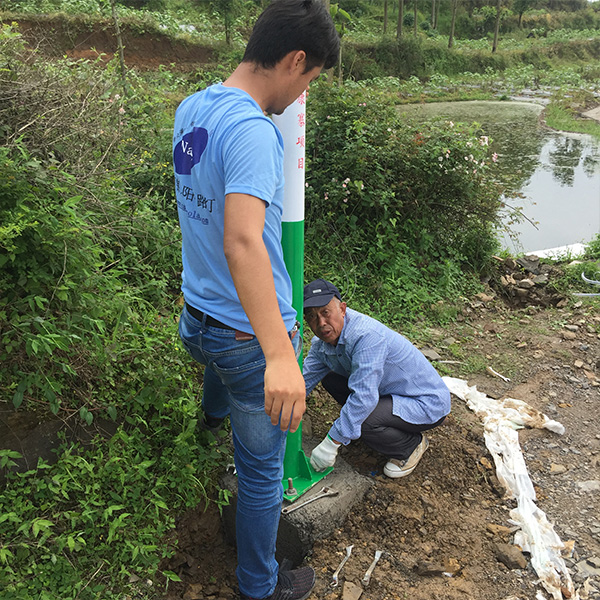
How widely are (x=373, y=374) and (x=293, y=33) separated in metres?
1.46

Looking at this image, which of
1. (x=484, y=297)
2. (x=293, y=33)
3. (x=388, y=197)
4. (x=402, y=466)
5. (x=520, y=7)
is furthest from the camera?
(x=520, y=7)

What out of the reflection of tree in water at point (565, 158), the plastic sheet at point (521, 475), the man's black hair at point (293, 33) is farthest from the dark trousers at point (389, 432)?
the reflection of tree in water at point (565, 158)

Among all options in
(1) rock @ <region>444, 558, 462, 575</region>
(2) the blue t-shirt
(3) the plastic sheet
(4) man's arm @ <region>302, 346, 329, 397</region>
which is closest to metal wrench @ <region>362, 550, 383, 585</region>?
(1) rock @ <region>444, 558, 462, 575</region>

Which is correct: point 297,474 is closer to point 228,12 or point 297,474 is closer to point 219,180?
point 219,180

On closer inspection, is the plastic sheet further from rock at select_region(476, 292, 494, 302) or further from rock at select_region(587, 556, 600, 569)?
rock at select_region(476, 292, 494, 302)

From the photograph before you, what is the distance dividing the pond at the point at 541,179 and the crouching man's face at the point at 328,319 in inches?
135

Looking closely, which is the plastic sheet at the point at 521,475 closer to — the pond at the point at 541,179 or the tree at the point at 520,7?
the pond at the point at 541,179

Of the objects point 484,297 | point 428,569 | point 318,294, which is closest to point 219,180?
point 318,294

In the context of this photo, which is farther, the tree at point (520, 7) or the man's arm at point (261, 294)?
the tree at point (520, 7)

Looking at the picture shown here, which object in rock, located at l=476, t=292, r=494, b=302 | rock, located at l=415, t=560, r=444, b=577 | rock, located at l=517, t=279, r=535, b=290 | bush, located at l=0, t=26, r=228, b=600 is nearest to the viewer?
bush, located at l=0, t=26, r=228, b=600

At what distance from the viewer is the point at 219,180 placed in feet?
4.67

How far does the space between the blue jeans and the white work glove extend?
23.1 inches

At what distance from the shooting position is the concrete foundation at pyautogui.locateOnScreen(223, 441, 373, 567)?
92.3 inches

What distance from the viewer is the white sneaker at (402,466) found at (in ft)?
8.55
